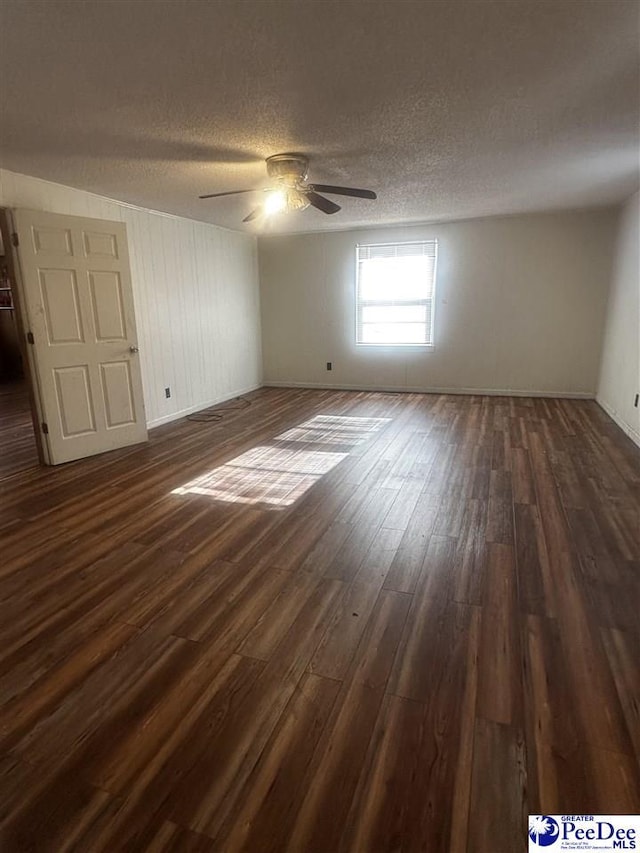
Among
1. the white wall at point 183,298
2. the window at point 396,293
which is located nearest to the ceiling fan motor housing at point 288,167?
the white wall at point 183,298

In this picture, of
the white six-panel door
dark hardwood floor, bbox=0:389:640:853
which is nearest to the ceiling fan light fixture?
the white six-panel door

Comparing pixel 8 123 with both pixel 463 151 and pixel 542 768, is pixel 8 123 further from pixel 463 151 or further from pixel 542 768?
pixel 542 768

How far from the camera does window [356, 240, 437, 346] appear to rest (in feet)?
21.2

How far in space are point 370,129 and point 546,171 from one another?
195cm

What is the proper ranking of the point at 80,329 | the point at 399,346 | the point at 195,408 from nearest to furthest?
the point at 80,329
the point at 195,408
the point at 399,346

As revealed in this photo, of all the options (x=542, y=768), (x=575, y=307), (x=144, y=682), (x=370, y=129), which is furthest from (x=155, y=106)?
(x=575, y=307)

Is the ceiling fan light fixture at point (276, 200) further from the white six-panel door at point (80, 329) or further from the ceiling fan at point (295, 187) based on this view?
the white six-panel door at point (80, 329)

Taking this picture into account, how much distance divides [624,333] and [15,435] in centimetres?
668

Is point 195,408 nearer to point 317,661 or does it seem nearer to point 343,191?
point 343,191

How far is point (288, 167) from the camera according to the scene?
→ 334 centimetres

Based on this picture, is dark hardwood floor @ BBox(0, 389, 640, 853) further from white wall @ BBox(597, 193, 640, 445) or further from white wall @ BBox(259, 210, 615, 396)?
white wall @ BBox(259, 210, 615, 396)

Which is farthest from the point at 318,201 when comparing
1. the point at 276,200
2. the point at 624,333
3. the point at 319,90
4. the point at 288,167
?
the point at 624,333

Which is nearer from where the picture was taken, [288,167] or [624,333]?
[288,167]

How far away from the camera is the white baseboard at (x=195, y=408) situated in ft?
17.4
